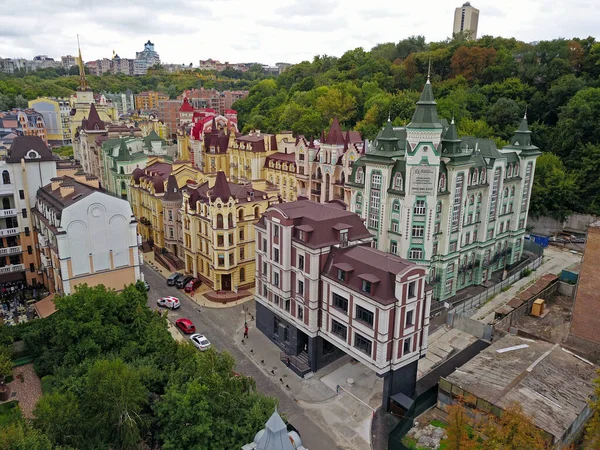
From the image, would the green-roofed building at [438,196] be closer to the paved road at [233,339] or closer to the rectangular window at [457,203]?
the rectangular window at [457,203]

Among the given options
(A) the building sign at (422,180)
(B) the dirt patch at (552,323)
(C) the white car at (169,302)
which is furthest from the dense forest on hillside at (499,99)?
(C) the white car at (169,302)

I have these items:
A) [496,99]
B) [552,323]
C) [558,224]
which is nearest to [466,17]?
[496,99]

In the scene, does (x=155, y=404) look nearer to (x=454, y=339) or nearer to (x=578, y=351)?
(x=454, y=339)

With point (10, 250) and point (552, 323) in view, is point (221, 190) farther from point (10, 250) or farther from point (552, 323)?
point (552, 323)

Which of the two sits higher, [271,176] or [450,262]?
[271,176]

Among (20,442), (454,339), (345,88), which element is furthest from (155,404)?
(345,88)
